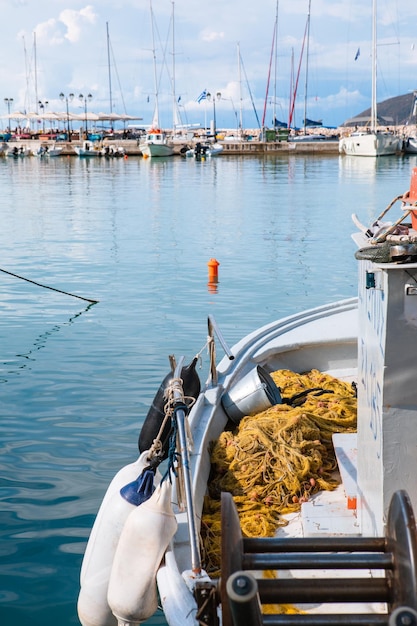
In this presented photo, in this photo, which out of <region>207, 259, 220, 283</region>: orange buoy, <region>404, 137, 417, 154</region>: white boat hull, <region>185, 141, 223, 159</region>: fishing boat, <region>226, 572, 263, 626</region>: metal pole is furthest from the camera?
<region>185, 141, 223, 159</region>: fishing boat

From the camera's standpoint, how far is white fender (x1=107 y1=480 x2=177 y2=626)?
431cm

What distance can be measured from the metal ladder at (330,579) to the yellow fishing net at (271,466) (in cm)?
246

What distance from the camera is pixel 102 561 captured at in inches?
187

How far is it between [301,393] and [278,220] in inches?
937

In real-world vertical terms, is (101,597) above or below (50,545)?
above

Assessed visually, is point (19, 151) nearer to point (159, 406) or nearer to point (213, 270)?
point (213, 270)

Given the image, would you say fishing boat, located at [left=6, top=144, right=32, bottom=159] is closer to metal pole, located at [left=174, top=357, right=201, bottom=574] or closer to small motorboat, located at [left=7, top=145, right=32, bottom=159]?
small motorboat, located at [left=7, top=145, right=32, bottom=159]

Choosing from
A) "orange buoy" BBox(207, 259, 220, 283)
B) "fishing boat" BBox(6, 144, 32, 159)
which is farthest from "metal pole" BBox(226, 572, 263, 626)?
"fishing boat" BBox(6, 144, 32, 159)

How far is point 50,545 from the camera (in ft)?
21.5

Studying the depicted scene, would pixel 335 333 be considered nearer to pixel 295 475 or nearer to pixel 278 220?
pixel 295 475

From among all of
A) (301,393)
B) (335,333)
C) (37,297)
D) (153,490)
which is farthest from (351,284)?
(153,490)

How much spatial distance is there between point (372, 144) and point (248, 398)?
232ft

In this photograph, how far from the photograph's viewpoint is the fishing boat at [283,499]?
2.46 metres

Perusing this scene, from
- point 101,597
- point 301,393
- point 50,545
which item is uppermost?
point 301,393
